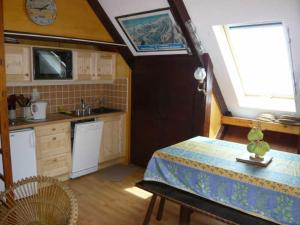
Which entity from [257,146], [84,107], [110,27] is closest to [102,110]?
[84,107]

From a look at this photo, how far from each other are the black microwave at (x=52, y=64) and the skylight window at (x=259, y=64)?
6.29 ft

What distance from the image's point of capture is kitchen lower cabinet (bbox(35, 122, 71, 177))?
3.24 m

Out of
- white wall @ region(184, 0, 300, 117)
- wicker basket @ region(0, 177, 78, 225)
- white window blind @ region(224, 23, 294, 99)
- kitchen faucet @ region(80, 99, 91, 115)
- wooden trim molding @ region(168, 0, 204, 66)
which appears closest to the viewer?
wicker basket @ region(0, 177, 78, 225)

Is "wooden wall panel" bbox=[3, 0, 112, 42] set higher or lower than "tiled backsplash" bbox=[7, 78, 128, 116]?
higher

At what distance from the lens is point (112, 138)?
4180 mm

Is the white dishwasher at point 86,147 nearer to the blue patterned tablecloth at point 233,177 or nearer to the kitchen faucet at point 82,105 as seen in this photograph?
the kitchen faucet at point 82,105

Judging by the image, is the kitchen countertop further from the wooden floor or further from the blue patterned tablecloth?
the blue patterned tablecloth

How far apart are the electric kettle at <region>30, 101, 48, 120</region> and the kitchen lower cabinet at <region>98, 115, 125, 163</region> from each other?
2.68 feet

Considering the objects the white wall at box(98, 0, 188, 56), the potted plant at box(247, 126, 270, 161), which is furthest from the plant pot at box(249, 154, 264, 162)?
the white wall at box(98, 0, 188, 56)

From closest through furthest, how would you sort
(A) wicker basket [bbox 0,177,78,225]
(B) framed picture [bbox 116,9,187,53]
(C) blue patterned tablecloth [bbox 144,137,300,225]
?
(A) wicker basket [bbox 0,177,78,225] → (C) blue patterned tablecloth [bbox 144,137,300,225] → (B) framed picture [bbox 116,9,187,53]

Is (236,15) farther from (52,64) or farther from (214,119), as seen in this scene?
(52,64)

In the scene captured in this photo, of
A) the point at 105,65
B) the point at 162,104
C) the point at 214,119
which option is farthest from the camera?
the point at 105,65

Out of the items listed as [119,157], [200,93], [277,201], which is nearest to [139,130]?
[119,157]

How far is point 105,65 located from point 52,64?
34.7 inches
